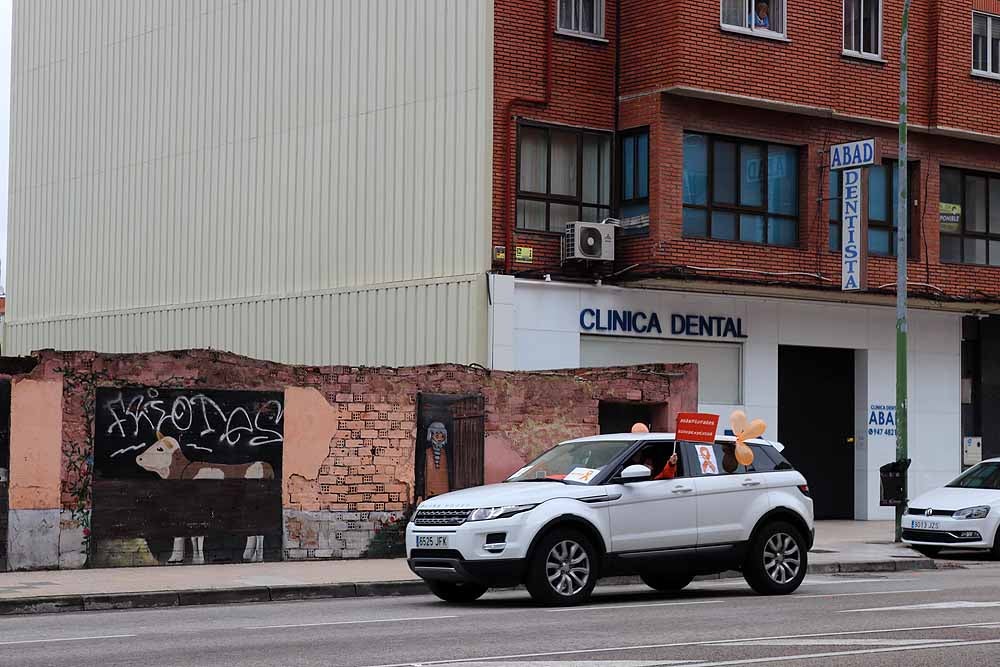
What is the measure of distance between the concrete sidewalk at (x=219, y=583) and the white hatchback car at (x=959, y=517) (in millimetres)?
845

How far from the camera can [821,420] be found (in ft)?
101

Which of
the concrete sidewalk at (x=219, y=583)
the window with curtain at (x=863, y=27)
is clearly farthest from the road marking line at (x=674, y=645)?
the window with curtain at (x=863, y=27)

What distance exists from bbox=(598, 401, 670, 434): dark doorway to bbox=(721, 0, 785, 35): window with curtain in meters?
7.25

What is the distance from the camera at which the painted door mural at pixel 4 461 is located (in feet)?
60.7

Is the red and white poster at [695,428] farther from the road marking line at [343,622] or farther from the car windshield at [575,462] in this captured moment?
the road marking line at [343,622]

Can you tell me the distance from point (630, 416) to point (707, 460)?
775 centimetres

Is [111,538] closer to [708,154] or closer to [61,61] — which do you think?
[708,154]

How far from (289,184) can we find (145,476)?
40.3ft

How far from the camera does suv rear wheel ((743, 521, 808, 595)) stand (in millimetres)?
16359

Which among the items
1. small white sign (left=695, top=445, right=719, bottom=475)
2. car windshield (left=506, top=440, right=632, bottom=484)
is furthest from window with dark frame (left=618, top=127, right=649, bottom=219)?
car windshield (left=506, top=440, right=632, bottom=484)

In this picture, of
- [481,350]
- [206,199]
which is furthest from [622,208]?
[206,199]

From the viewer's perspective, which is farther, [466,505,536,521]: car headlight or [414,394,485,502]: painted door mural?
[414,394,485,502]: painted door mural

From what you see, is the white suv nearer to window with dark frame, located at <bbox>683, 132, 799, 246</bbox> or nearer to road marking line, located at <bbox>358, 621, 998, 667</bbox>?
road marking line, located at <bbox>358, 621, 998, 667</bbox>

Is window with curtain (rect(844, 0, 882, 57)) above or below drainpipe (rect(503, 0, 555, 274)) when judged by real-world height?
above
